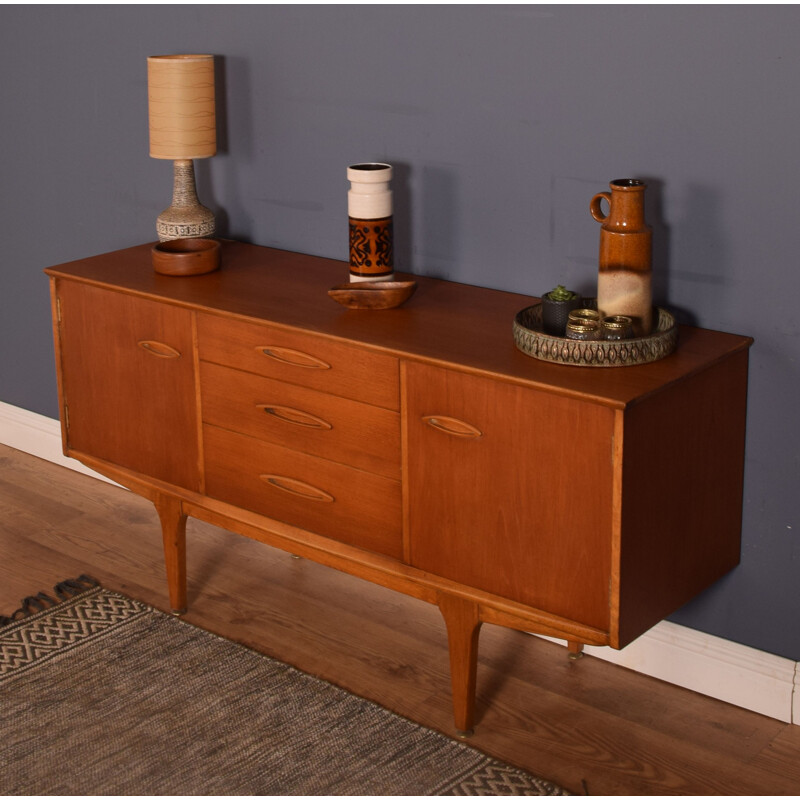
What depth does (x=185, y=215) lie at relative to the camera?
2.81 metres

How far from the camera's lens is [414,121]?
2.55m

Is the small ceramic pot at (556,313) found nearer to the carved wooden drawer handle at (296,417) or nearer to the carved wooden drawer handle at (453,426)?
the carved wooden drawer handle at (453,426)

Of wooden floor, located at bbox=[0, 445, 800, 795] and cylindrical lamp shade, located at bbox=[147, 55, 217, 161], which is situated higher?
cylindrical lamp shade, located at bbox=[147, 55, 217, 161]

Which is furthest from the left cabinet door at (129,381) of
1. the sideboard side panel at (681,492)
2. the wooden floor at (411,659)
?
the sideboard side panel at (681,492)

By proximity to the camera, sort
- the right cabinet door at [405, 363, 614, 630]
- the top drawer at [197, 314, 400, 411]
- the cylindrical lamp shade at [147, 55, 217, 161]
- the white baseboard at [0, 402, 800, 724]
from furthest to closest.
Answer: the cylindrical lamp shade at [147, 55, 217, 161]
the white baseboard at [0, 402, 800, 724]
the top drawer at [197, 314, 400, 411]
the right cabinet door at [405, 363, 614, 630]

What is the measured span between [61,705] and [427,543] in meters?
0.84

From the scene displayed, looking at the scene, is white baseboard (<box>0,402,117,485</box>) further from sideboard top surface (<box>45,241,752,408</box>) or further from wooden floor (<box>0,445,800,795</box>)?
sideboard top surface (<box>45,241,752,408</box>)

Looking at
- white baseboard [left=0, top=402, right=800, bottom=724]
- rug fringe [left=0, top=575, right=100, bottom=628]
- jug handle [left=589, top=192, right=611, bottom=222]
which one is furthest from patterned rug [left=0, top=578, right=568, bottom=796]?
jug handle [left=589, top=192, right=611, bottom=222]

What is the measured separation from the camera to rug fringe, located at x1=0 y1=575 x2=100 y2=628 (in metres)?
2.79

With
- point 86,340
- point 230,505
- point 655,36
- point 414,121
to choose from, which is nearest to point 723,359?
point 655,36

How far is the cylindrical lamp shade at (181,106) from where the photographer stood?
2.72 m

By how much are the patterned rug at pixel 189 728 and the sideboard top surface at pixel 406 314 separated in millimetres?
757

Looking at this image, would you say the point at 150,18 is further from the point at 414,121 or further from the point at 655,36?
the point at 655,36

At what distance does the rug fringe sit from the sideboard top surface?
755 millimetres
